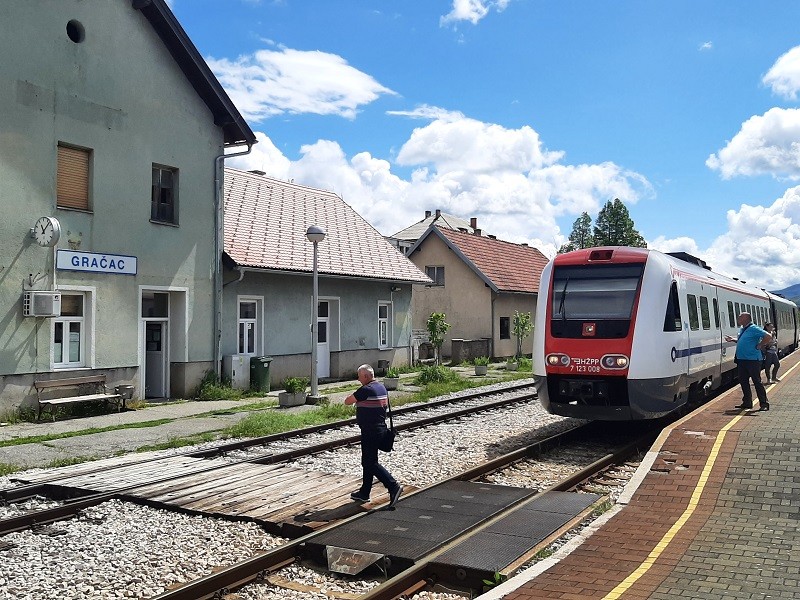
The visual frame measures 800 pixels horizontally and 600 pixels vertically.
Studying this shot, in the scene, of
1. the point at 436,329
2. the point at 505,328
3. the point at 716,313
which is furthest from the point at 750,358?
the point at 505,328

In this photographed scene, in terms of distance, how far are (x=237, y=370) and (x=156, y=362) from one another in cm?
207

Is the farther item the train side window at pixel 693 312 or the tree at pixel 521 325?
the tree at pixel 521 325

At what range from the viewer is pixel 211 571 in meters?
6.40

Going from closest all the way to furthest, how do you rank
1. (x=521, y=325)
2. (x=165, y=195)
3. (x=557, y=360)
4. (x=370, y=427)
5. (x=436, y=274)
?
(x=370, y=427) < (x=557, y=360) < (x=165, y=195) < (x=521, y=325) < (x=436, y=274)

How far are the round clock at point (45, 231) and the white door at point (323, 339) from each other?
955cm

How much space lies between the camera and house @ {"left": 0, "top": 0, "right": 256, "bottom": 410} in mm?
15273

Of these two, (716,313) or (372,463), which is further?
(716,313)

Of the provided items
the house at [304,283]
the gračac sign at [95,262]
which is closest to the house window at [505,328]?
the house at [304,283]

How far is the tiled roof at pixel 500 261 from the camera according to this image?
36.1 meters

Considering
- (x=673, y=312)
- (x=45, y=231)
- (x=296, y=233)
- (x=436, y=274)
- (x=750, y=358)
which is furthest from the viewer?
(x=436, y=274)

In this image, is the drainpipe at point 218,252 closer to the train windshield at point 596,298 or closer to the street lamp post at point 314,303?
the street lamp post at point 314,303

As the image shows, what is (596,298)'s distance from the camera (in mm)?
11945

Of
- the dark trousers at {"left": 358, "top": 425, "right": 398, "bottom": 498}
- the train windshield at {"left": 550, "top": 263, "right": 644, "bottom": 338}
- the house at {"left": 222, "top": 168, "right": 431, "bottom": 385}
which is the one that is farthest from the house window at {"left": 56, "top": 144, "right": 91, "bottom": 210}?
the dark trousers at {"left": 358, "top": 425, "right": 398, "bottom": 498}

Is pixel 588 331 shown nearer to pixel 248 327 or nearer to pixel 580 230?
pixel 248 327
